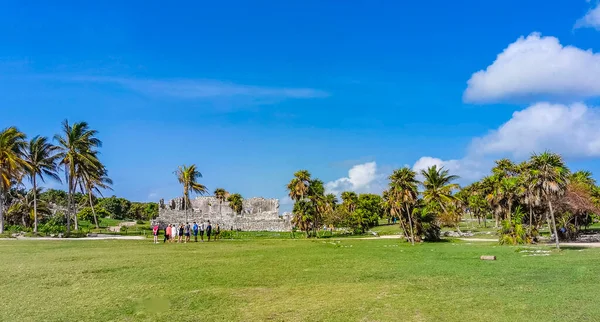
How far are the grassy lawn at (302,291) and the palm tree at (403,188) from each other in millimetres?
18033

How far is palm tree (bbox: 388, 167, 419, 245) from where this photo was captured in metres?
35.1

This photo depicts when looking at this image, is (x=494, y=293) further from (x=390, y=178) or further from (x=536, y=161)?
(x=390, y=178)

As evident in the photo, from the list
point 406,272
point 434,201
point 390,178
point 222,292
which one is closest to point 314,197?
point 434,201

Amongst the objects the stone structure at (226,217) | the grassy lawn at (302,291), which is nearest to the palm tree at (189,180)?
the stone structure at (226,217)

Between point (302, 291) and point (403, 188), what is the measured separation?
25420 mm

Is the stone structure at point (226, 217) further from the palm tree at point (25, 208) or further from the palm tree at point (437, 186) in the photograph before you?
the palm tree at point (437, 186)

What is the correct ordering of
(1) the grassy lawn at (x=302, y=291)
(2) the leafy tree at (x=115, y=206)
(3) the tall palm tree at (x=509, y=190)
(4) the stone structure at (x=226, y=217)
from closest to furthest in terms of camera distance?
(1) the grassy lawn at (x=302, y=291) < (3) the tall palm tree at (x=509, y=190) < (4) the stone structure at (x=226, y=217) < (2) the leafy tree at (x=115, y=206)

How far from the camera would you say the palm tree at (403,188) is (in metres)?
35.1

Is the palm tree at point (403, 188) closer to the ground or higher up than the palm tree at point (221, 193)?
closer to the ground

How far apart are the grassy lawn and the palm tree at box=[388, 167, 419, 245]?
18033 mm

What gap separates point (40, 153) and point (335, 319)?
163ft

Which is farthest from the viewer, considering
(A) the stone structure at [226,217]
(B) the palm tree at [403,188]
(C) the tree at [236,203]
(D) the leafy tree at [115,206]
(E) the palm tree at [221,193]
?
(D) the leafy tree at [115,206]

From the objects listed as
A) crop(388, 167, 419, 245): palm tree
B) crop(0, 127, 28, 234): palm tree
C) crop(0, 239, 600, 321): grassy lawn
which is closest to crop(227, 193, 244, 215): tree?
crop(0, 127, 28, 234): palm tree

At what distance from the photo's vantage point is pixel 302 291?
36.7 feet
